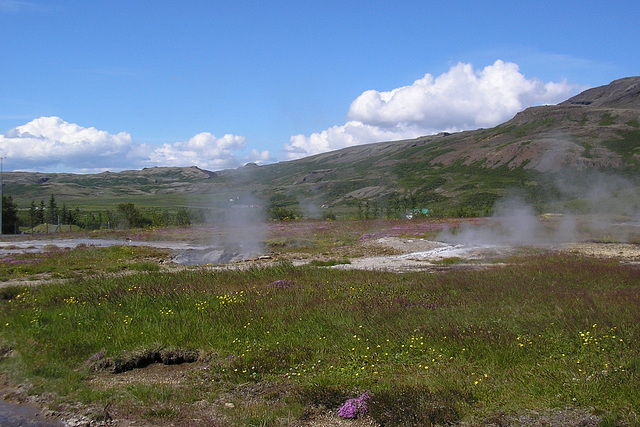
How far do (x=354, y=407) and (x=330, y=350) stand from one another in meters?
2.52

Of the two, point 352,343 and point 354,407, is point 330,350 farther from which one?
point 354,407

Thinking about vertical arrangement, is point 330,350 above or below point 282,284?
above

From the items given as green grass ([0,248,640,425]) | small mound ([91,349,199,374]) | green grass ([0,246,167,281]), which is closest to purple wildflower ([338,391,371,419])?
green grass ([0,248,640,425])

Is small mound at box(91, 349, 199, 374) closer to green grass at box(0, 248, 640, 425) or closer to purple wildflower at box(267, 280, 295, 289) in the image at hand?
green grass at box(0, 248, 640, 425)

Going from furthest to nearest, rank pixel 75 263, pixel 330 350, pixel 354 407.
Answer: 1. pixel 75 263
2. pixel 330 350
3. pixel 354 407

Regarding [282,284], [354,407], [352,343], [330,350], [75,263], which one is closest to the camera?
[354,407]

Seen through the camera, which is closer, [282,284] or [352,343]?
[352,343]

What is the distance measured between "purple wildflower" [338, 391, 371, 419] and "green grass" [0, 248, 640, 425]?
0.18 meters

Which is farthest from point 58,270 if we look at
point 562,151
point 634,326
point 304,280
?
point 562,151

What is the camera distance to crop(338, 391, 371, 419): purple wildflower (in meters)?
6.80

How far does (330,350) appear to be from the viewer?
9.42 meters

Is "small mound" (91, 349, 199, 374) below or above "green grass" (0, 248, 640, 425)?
below

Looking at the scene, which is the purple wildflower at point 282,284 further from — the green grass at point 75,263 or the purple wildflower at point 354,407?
the green grass at point 75,263

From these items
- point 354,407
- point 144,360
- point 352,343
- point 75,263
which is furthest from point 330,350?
point 75,263
